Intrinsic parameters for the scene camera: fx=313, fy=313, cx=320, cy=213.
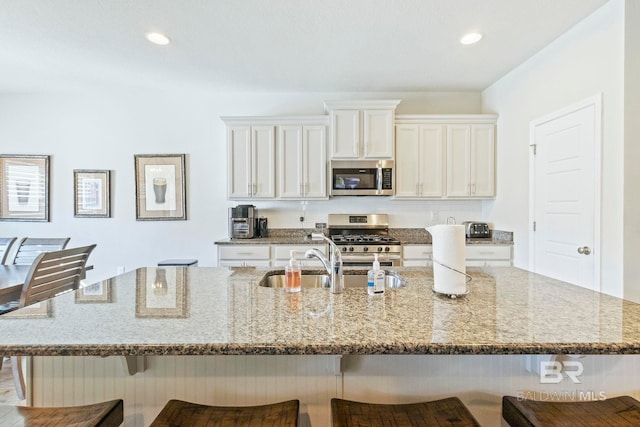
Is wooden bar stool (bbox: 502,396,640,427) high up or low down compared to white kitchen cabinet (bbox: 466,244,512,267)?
down

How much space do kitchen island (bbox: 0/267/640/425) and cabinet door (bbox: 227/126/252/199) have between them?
224cm

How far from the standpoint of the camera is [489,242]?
3.24 m

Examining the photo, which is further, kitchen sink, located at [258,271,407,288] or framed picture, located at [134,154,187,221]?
framed picture, located at [134,154,187,221]

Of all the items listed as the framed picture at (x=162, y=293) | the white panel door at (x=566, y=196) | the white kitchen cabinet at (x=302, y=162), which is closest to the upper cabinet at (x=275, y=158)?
the white kitchen cabinet at (x=302, y=162)

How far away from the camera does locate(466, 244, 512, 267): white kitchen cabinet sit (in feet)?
10.6

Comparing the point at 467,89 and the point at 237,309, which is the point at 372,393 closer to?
the point at 237,309

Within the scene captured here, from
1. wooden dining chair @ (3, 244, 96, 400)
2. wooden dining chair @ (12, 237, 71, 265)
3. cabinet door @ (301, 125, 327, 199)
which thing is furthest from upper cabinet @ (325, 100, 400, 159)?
wooden dining chair @ (12, 237, 71, 265)

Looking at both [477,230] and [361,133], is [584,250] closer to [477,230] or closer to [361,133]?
[477,230]

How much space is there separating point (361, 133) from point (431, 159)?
2.80 ft

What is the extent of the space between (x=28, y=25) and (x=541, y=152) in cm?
426

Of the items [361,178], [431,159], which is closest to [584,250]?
[431,159]

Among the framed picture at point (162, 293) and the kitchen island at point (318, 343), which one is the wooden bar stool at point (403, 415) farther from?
the framed picture at point (162, 293)

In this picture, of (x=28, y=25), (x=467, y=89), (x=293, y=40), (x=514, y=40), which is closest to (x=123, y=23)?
(x=28, y=25)

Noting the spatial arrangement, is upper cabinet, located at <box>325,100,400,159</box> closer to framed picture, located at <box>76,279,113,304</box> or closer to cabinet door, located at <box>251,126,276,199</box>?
cabinet door, located at <box>251,126,276,199</box>
